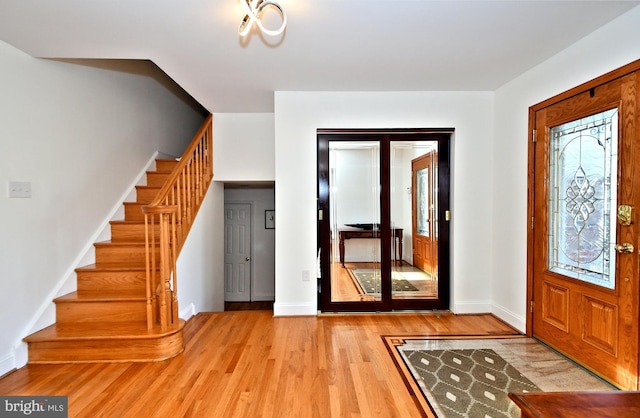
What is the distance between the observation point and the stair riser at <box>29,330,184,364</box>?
2318 mm

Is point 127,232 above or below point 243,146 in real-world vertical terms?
below

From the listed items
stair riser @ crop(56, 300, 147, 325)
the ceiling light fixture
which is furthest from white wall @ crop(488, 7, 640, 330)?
stair riser @ crop(56, 300, 147, 325)

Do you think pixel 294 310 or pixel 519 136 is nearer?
pixel 519 136

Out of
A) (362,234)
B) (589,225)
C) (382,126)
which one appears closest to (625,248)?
(589,225)

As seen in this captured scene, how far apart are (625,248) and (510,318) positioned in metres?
1.36

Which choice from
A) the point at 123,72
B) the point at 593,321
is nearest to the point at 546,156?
the point at 593,321

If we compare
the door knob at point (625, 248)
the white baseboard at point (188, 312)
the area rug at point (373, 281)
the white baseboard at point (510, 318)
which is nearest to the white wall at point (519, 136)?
the white baseboard at point (510, 318)

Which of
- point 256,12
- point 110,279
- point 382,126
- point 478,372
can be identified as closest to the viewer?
point 256,12

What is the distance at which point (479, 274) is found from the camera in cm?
330

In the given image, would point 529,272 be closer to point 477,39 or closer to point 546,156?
point 546,156

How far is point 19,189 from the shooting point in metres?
2.30

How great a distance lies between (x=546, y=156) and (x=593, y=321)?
4.37 ft

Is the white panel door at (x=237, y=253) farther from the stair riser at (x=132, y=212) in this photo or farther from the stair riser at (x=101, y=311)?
the stair riser at (x=101, y=311)

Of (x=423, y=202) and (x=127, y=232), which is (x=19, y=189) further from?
(x=423, y=202)
